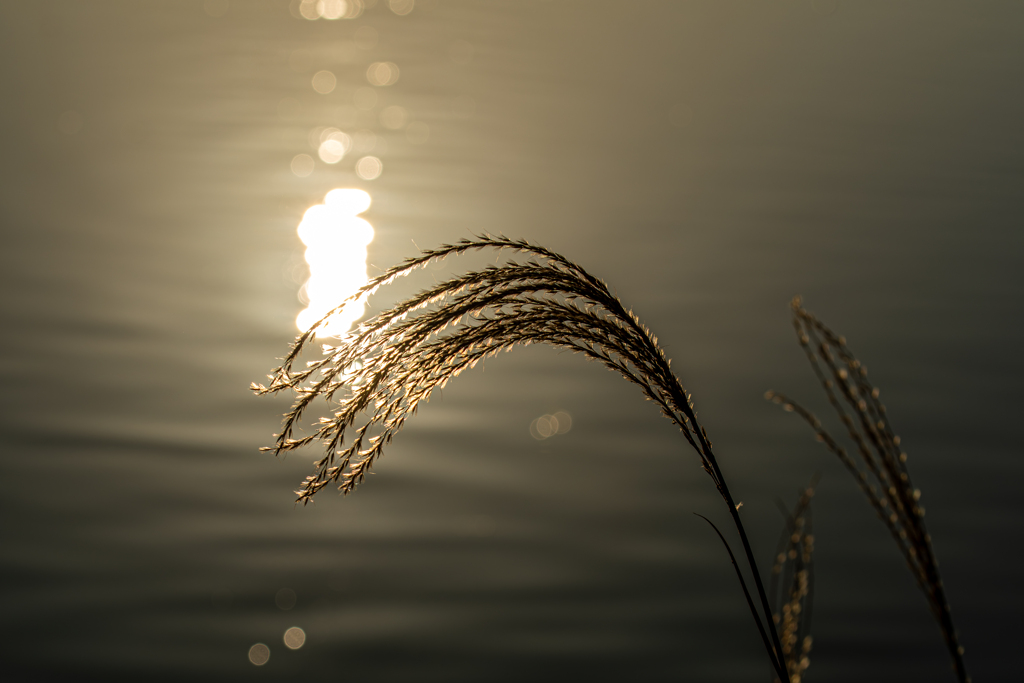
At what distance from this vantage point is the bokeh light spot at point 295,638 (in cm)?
305

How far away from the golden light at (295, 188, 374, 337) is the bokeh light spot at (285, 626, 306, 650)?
229cm

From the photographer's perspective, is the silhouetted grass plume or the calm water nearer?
the silhouetted grass plume

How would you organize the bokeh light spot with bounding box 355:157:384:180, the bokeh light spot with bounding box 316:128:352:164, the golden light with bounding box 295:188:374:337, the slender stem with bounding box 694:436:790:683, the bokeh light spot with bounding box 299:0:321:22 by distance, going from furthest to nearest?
the bokeh light spot with bounding box 299:0:321:22
the bokeh light spot with bounding box 316:128:352:164
the bokeh light spot with bounding box 355:157:384:180
the golden light with bounding box 295:188:374:337
the slender stem with bounding box 694:436:790:683

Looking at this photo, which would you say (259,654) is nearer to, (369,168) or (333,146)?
(369,168)

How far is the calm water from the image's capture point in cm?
322

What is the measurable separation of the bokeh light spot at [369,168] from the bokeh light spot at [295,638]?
5.92 metres

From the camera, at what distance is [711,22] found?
15031 mm

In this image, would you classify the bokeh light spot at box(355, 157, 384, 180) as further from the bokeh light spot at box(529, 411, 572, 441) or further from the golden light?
the bokeh light spot at box(529, 411, 572, 441)

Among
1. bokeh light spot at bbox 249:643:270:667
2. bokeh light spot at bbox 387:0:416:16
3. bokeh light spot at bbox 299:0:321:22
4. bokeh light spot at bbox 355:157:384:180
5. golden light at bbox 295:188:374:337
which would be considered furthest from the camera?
bokeh light spot at bbox 387:0:416:16

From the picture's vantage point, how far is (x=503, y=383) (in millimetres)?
4898

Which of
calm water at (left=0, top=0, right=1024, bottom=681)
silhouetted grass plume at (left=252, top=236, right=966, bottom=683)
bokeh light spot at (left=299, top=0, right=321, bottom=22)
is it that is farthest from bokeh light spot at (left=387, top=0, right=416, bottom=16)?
silhouetted grass plume at (left=252, top=236, right=966, bottom=683)

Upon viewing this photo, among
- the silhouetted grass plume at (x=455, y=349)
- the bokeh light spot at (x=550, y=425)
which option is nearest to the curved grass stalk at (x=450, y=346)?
the silhouetted grass plume at (x=455, y=349)

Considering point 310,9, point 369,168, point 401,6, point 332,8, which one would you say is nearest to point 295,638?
point 369,168

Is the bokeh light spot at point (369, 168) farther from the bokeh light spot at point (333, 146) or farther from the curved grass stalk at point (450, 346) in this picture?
the curved grass stalk at point (450, 346)
